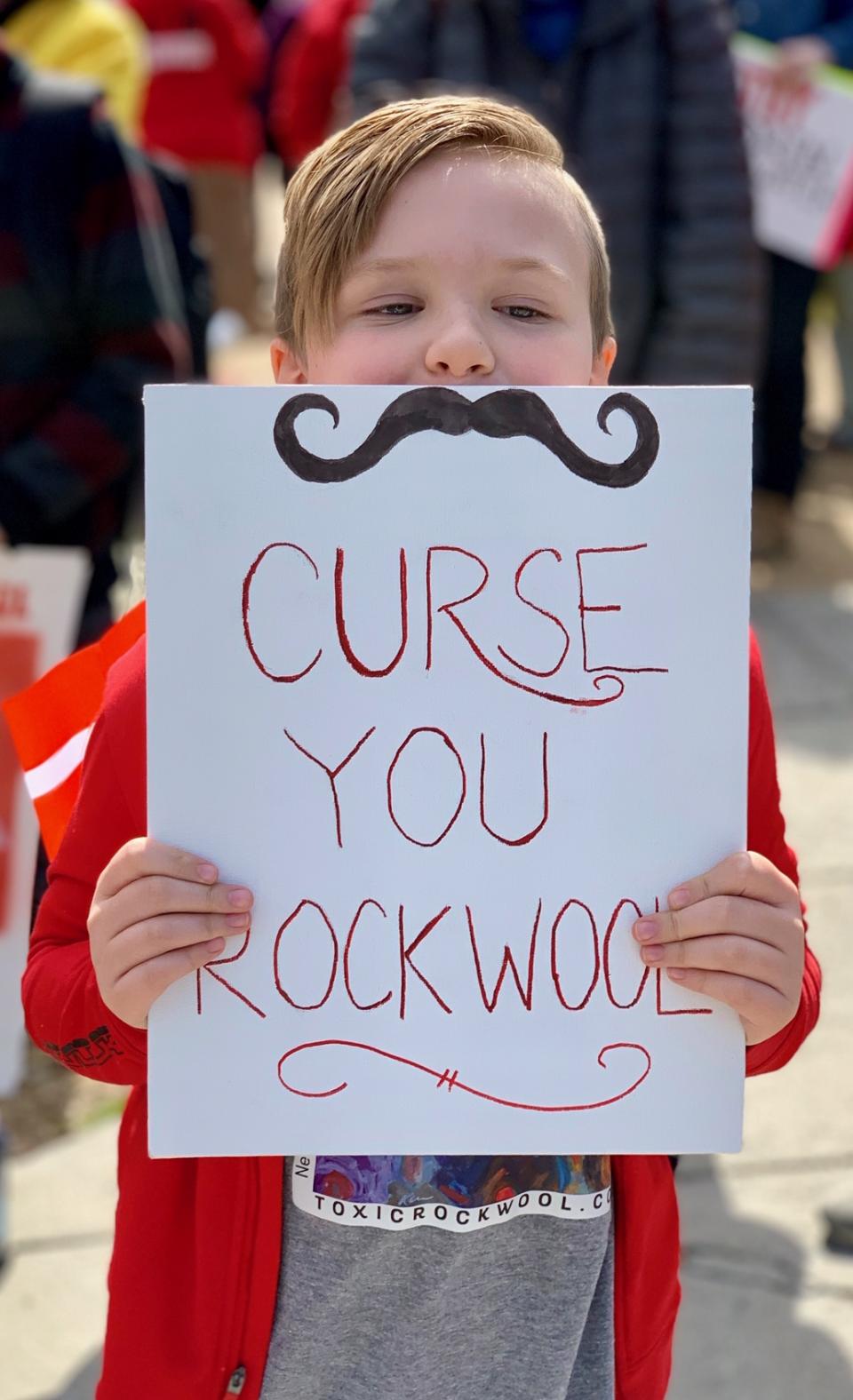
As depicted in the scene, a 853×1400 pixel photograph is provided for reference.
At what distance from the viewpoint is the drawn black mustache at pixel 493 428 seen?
4.23 ft

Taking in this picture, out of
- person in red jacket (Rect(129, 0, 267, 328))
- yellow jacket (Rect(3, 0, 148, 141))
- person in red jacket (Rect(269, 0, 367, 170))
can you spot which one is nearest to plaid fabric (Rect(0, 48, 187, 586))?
yellow jacket (Rect(3, 0, 148, 141))

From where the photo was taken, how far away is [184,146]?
24.3 feet

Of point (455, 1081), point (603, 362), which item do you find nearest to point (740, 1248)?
point (455, 1081)

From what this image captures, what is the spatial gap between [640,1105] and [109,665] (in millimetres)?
668

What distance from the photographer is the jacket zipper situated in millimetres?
1479

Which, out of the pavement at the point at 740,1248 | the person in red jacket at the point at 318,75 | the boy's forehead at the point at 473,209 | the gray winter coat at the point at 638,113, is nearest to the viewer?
the boy's forehead at the point at 473,209

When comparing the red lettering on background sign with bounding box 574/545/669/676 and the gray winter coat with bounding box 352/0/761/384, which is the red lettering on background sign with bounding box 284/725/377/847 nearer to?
the red lettering on background sign with bounding box 574/545/669/676

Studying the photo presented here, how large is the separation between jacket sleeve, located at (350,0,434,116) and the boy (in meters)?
2.15

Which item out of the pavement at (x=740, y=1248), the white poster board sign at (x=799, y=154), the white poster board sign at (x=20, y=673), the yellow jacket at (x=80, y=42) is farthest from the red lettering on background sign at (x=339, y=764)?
the white poster board sign at (x=799, y=154)

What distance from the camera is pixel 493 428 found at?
1296 mm

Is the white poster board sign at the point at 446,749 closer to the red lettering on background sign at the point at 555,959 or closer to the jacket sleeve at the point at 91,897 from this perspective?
the red lettering on background sign at the point at 555,959

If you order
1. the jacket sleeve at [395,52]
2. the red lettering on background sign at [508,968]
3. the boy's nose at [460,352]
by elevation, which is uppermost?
the jacket sleeve at [395,52]

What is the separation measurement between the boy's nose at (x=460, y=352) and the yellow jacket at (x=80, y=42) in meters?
2.87

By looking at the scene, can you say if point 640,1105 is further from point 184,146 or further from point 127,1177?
point 184,146
